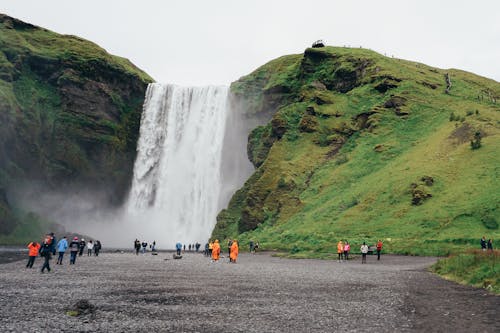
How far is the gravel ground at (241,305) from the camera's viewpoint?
38.4 feet

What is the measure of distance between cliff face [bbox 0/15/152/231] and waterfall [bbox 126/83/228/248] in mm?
4574

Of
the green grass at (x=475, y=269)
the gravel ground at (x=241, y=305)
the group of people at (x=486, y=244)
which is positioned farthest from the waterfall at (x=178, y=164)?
the gravel ground at (x=241, y=305)

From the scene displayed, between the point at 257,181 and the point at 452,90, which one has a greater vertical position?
the point at 452,90

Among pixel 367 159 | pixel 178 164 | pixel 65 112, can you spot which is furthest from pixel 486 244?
pixel 65 112

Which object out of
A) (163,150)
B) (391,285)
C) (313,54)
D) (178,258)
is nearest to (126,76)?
(163,150)

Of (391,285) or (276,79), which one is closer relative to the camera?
(391,285)

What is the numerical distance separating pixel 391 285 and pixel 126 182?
82164 millimetres

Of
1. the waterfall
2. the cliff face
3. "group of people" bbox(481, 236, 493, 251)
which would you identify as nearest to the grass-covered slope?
"group of people" bbox(481, 236, 493, 251)

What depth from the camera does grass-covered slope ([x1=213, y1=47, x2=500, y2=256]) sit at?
4522cm

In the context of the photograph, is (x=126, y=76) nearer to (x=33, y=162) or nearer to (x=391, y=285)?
(x=33, y=162)

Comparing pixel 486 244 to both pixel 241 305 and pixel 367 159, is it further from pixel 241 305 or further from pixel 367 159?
pixel 241 305

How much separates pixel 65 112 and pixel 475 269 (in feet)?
275

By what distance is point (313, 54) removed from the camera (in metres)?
87.5

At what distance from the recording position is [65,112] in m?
90.5
